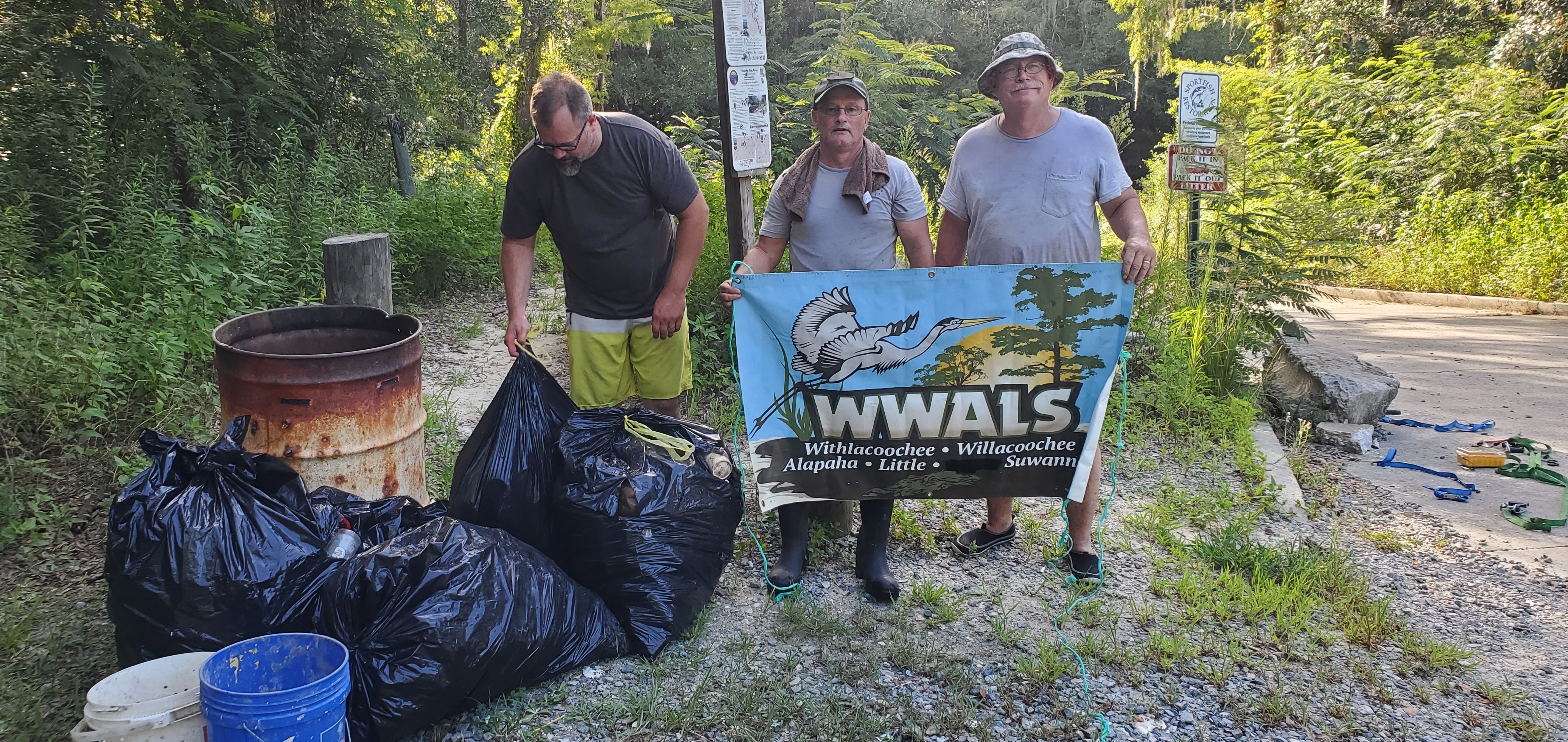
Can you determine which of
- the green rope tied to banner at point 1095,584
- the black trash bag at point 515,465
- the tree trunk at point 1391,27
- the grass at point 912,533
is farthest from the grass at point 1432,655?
the tree trunk at point 1391,27

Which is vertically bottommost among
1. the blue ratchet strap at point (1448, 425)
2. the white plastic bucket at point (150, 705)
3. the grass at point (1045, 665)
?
the blue ratchet strap at point (1448, 425)

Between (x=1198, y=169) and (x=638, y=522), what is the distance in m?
5.52

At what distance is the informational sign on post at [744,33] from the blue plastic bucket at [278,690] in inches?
124

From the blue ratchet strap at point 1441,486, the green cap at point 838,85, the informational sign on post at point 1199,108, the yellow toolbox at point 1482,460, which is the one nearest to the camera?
the green cap at point 838,85

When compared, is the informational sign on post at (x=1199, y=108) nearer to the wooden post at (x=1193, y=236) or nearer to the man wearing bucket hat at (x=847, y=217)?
the wooden post at (x=1193, y=236)

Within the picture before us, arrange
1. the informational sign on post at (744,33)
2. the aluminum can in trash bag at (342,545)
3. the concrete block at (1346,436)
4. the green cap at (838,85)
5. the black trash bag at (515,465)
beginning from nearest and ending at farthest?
the aluminum can in trash bag at (342,545) → the black trash bag at (515,465) → the green cap at (838,85) → the informational sign on post at (744,33) → the concrete block at (1346,436)

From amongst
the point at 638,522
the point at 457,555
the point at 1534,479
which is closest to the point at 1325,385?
the point at 1534,479

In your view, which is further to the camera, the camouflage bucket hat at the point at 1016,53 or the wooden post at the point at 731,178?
the wooden post at the point at 731,178

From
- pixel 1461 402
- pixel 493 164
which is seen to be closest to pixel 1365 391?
pixel 1461 402

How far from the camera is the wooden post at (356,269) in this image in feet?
13.6

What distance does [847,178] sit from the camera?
3439 mm

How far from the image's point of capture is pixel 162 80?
6586mm

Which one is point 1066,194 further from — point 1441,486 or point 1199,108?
point 1199,108

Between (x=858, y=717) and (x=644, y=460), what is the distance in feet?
3.46
